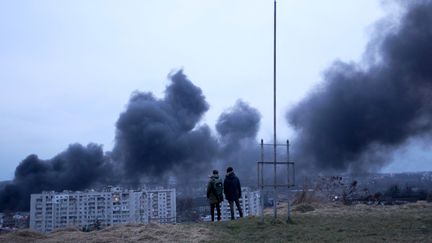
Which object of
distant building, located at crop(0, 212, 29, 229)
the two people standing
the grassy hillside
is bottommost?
distant building, located at crop(0, 212, 29, 229)

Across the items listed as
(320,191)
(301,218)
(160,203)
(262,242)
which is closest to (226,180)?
(301,218)

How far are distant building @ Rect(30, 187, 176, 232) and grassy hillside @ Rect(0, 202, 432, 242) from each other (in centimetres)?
1417

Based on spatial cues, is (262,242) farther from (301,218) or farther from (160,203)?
(160,203)

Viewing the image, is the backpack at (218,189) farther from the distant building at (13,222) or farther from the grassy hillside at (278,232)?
the distant building at (13,222)

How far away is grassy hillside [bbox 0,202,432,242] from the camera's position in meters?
9.80

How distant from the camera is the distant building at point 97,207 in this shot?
26.3 metres

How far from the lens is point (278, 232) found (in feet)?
35.4

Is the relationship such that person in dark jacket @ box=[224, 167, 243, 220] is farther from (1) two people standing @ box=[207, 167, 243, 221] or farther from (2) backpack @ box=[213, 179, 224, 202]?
(2) backpack @ box=[213, 179, 224, 202]

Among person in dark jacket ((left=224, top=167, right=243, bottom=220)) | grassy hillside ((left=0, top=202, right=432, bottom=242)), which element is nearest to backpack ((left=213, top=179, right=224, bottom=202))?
person in dark jacket ((left=224, top=167, right=243, bottom=220))

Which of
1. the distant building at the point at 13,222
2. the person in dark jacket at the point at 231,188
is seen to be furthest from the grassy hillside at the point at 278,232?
the distant building at the point at 13,222

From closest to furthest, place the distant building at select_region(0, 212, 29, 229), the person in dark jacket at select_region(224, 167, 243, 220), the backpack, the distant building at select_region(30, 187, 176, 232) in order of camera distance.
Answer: the backpack < the person in dark jacket at select_region(224, 167, 243, 220) < the distant building at select_region(0, 212, 29, 229) < the distant building at select_region(30, 187, 176, 232)

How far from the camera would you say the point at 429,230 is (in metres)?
10.3

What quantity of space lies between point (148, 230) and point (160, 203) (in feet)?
56.0

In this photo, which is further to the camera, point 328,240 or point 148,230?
point 148,230
